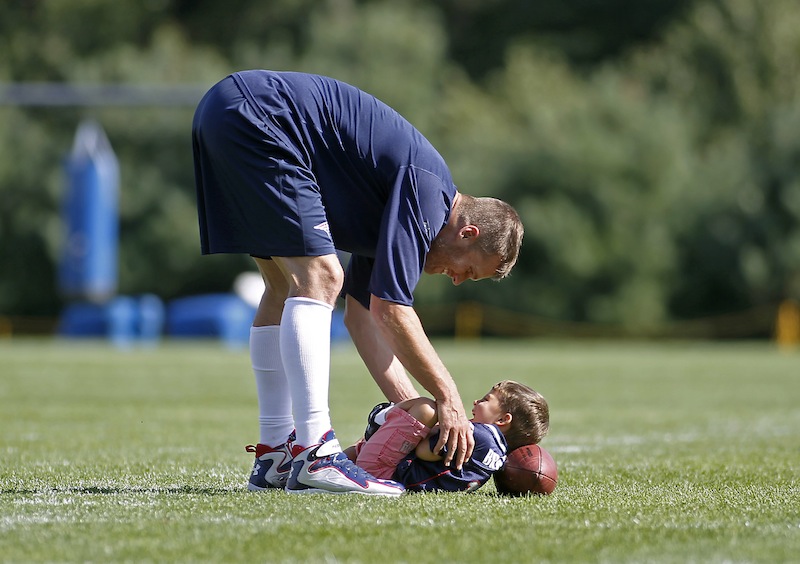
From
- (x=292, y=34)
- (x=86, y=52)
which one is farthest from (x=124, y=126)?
(x=292, y=34)

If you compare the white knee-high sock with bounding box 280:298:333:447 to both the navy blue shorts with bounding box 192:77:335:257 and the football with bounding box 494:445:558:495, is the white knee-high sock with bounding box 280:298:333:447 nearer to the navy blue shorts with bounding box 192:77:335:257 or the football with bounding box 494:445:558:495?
the navy blue shorts with bounding box 192:77:335:257

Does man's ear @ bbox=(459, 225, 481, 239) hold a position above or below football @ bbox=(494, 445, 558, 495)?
above

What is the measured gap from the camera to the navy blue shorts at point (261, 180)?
4082mm

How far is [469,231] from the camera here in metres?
4.20

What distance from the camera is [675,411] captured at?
998 centimetres

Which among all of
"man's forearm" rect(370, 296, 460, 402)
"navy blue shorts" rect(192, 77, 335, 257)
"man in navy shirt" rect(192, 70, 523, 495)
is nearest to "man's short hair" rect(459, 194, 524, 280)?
"man in navy shirt" rect(192, 70, 523, 495)

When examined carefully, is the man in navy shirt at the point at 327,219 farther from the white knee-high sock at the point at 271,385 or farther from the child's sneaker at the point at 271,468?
the white knee-high sock at the point at 271,385

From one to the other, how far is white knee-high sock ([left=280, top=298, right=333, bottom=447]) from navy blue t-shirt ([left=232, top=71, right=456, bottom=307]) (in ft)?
0.81

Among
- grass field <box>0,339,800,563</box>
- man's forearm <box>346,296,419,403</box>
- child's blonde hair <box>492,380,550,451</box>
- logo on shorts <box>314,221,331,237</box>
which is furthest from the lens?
man's forearm <box>346,296,419,403</box>

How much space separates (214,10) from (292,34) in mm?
3789

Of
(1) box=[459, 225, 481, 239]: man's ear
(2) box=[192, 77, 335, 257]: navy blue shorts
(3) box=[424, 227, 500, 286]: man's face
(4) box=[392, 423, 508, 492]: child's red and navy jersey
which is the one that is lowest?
(4) box=[392, 423, 508, 492]: child's red and navy jersey

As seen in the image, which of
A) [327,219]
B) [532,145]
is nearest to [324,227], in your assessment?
[327,219]

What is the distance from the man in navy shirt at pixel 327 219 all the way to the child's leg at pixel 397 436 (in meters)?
0.10

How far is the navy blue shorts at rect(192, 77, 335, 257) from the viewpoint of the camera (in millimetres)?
4082
